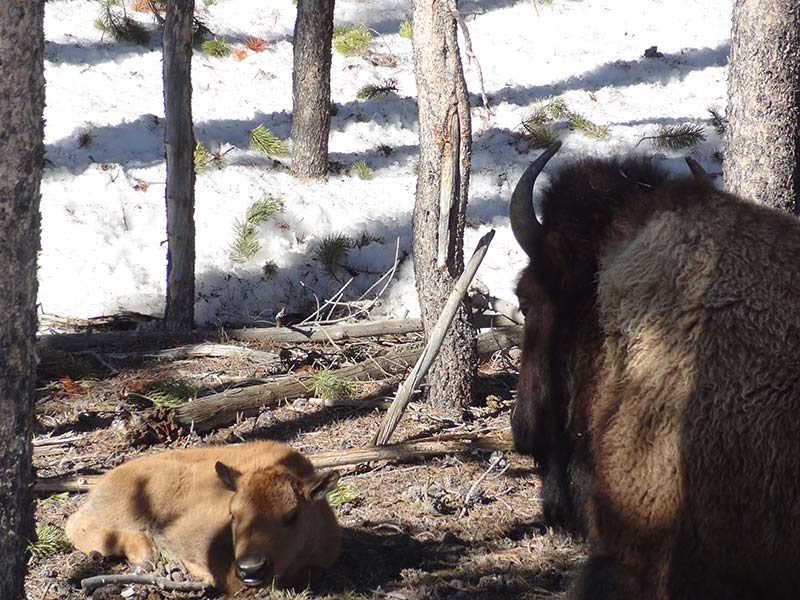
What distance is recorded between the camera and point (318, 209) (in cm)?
1232

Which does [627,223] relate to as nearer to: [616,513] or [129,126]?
[616,513]

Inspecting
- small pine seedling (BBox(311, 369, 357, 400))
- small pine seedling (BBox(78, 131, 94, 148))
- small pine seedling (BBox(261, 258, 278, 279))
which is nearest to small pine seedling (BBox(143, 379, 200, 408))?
small pine seedling (BBox(311, 369, 357, 400))

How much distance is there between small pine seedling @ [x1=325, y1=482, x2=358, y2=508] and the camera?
621cm

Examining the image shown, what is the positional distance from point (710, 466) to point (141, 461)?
3.72 metres

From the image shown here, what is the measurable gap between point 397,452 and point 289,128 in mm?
8517

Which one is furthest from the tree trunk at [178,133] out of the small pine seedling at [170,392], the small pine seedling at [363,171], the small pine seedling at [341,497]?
the small pine seedling at [363,171]

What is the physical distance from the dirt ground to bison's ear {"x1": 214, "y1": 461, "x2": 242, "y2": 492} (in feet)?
1.99

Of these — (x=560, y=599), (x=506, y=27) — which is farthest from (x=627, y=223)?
(x=506, y=27)

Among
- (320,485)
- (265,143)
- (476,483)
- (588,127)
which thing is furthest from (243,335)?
(588,127)

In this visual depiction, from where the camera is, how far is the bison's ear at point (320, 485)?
5.29 metres

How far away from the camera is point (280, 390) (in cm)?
774

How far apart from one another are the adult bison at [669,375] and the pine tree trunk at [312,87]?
9009mm

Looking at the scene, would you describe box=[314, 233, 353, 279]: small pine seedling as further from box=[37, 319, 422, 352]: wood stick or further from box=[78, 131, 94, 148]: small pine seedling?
box=[78, 131, 94, 148]: small pine seedling

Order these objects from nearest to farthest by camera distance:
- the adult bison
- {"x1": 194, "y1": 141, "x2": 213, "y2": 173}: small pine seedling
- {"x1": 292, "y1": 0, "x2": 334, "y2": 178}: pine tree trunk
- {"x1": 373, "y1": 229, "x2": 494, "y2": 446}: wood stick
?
the adult bison < {"x1": 373, "y1": 229, "x2": 494, "y2": 446}: wood stick < {"x1": 292, "y1": 0, "x2": 334, "y2": 178}: pine tree trunk < {"x1": 194, "y1": 141, "x2": 213, "y2": 173}: small pine seedling
